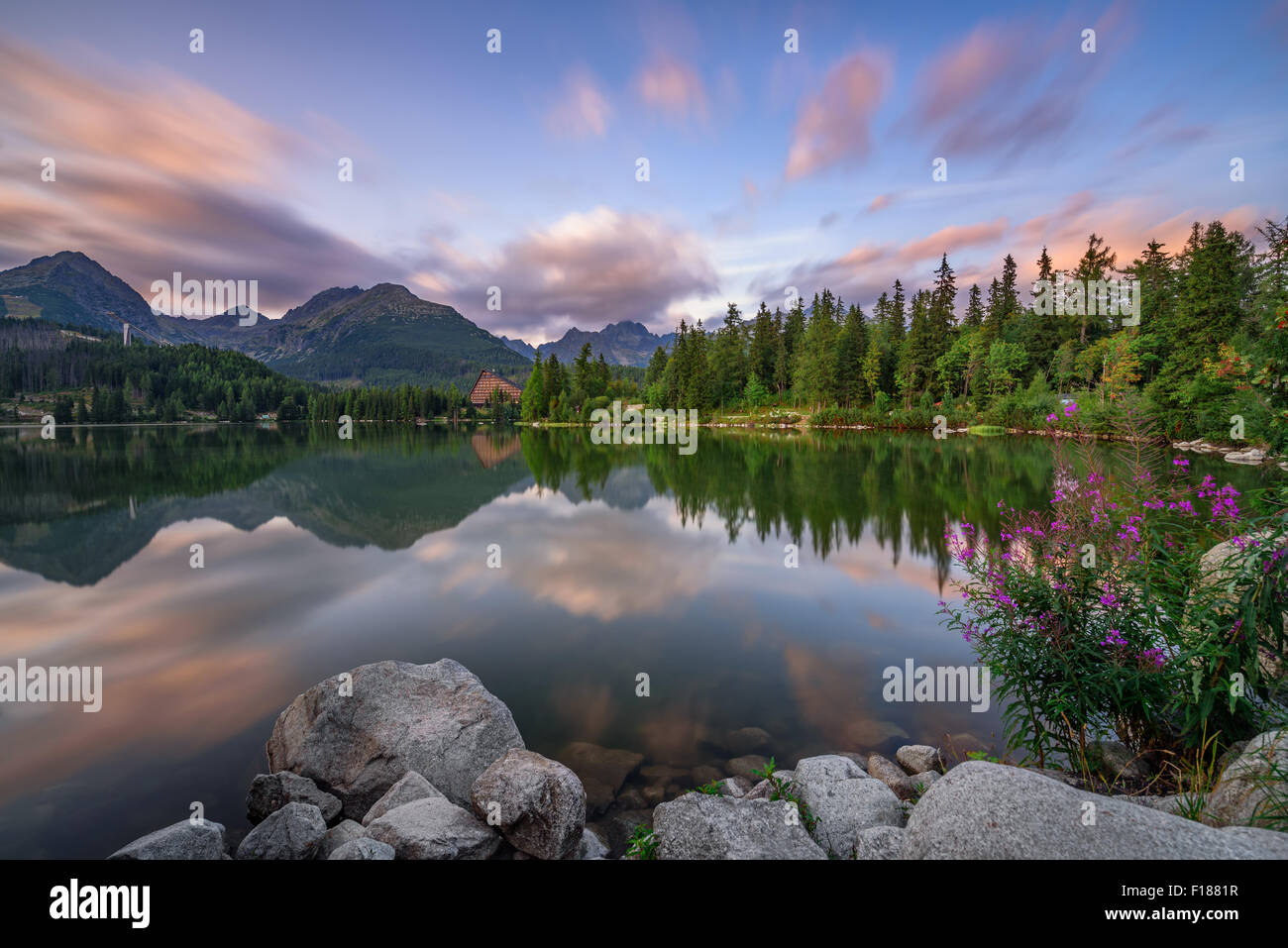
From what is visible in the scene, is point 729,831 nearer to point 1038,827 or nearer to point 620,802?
point 1038,827

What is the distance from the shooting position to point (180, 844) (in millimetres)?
4793

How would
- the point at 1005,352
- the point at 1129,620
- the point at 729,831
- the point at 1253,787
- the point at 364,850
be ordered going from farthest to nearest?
the point at 1005,352 < the point at 1129,620 < the point at 729,831 < the point at 364,850 < the point at 1253,787

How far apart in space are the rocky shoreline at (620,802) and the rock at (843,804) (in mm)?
17

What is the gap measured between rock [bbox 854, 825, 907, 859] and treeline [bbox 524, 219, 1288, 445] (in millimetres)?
38139

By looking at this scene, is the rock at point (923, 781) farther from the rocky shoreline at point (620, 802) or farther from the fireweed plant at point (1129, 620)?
the fireweed plant at point (1129, 620)

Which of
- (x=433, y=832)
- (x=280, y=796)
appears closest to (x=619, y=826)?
(x=433, y=832)

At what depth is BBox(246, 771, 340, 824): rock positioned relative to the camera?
6.36m

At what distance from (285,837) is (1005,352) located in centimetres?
9449

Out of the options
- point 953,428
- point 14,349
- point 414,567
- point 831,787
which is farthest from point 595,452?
point 14,349

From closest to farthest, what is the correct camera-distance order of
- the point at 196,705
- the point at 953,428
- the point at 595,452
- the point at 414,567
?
the point at 196,705 < the point at 414,567 < the point at 595,452 < the point at 953,428

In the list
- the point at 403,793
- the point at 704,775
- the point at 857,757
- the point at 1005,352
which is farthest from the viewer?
the point at 1005,352
